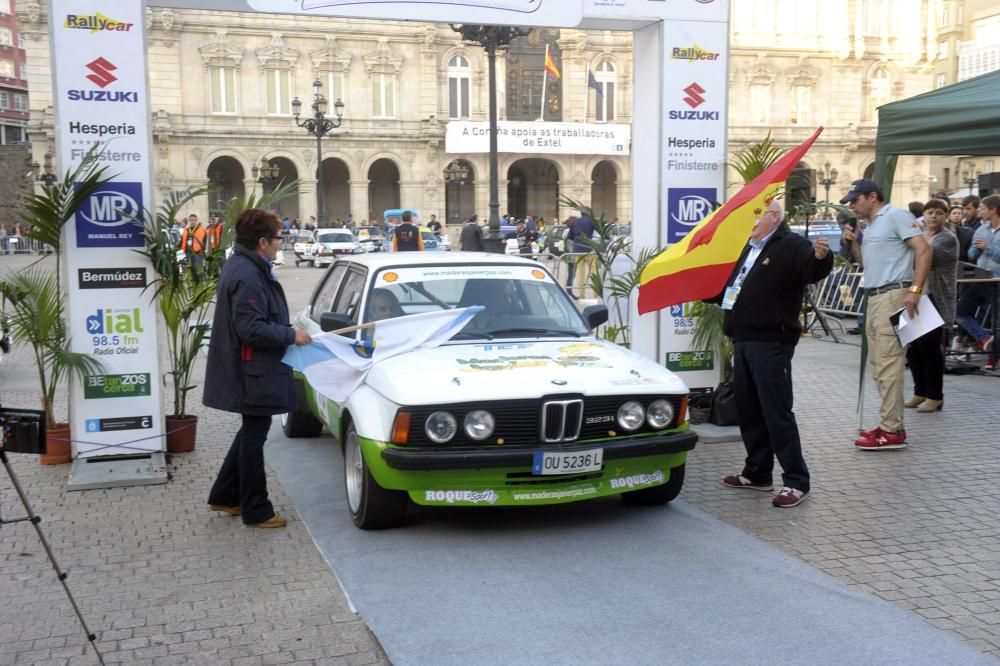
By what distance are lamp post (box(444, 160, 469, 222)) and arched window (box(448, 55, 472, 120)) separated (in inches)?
118

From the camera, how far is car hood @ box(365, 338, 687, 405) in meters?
5.46

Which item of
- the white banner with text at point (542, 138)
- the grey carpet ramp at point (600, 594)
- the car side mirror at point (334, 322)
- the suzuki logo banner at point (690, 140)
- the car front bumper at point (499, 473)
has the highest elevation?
the white banner with text at point (542, 138)

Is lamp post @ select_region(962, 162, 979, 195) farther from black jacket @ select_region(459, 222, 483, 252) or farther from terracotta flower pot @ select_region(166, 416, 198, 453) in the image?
terracotta flower pot @ select_region(166, 416, 198, 453)

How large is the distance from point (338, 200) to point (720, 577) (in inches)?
2326

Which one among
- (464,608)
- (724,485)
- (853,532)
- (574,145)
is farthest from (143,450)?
(574,145)

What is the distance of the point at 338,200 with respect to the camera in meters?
62.2

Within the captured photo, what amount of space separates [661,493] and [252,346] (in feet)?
8.96

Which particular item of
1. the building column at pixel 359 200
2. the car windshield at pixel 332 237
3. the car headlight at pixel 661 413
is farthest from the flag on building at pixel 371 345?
the building column at pixel 359 200

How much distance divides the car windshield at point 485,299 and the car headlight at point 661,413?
1.07 meters

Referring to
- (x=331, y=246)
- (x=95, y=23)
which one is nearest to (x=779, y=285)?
(x=95, y=23)

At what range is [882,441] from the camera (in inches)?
308

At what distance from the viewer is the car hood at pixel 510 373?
17.9 feet

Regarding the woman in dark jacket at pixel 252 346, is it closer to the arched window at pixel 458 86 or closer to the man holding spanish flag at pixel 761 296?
the man holding spanish flag at pixel 761 296

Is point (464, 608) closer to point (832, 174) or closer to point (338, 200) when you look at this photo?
point (338, 200)
